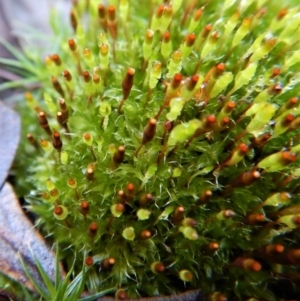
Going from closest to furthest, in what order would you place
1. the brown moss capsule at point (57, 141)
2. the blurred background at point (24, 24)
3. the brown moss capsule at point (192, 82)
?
the brown moss capsule at point (192, 82)
the brown moss capsule at point (57, 141)
the blurred background at point (24, 24)

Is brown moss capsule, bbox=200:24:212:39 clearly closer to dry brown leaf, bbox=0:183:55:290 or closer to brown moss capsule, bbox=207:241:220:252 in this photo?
brown moss capsule, bbox=207:241:220:252

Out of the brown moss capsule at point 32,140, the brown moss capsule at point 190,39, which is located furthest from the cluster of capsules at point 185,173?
the brown moss capsule at point 32,140

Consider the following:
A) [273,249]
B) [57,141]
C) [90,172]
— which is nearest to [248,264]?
[273,249]

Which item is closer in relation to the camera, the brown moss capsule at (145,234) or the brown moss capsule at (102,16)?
the brown moss capsule at (145,234)

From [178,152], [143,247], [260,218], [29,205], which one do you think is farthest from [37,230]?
[260,218]

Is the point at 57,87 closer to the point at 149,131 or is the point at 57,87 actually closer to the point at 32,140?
the point at 32,140

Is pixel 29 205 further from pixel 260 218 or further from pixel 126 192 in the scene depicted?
pixel 260 218

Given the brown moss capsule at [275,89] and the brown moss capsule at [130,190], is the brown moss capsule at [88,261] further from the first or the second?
the brown moss capsule at [275,89]

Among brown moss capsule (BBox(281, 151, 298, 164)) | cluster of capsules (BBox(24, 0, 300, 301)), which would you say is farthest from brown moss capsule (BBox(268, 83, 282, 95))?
brown moss capsule (BBox(281, 151, 298, 164))
